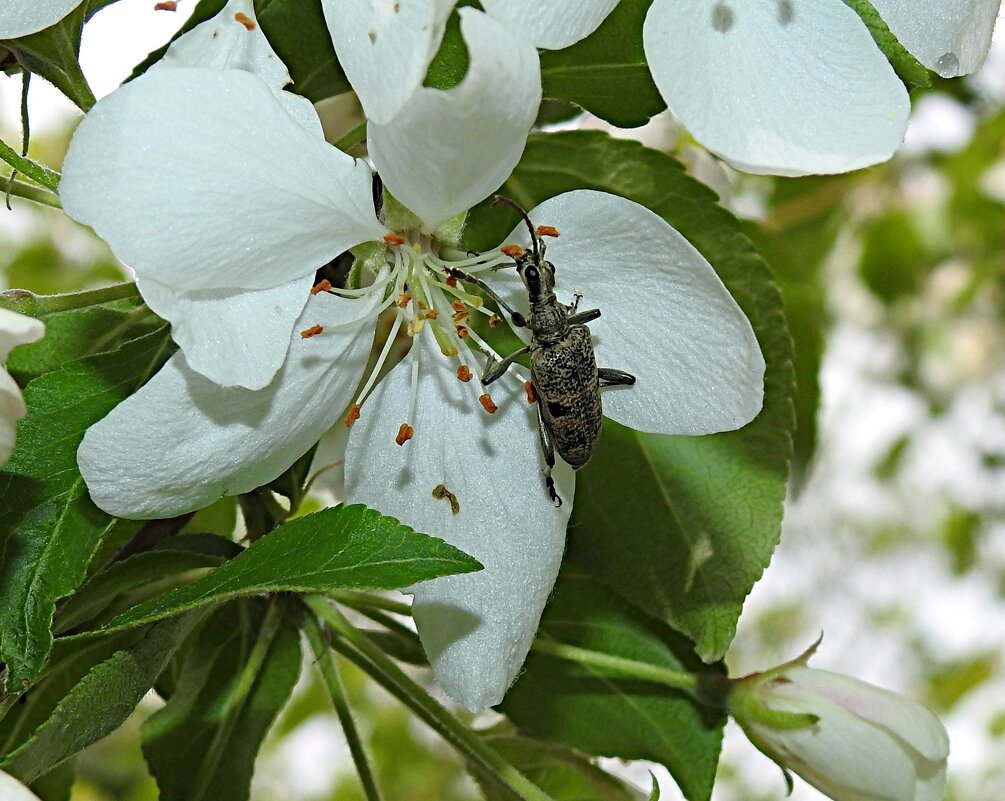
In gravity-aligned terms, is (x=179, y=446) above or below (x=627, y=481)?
above

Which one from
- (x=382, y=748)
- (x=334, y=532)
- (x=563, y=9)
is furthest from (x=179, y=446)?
(x=382, y=748)

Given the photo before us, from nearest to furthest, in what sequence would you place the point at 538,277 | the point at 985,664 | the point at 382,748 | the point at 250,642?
the point at 538,277, the point at 250,642, the point at 382,748, the point at 985,664

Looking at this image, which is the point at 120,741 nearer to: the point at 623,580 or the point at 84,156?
the point at 623,580

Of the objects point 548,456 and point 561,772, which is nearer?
point 548,456

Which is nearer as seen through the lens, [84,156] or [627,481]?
[84,156]

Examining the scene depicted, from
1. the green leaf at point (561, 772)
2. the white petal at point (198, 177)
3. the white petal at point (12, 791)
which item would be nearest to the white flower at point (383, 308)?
the white petal at point (198, 177)

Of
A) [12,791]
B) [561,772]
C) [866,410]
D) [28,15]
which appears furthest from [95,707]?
[866,410]

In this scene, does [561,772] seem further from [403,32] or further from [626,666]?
[403,32]
